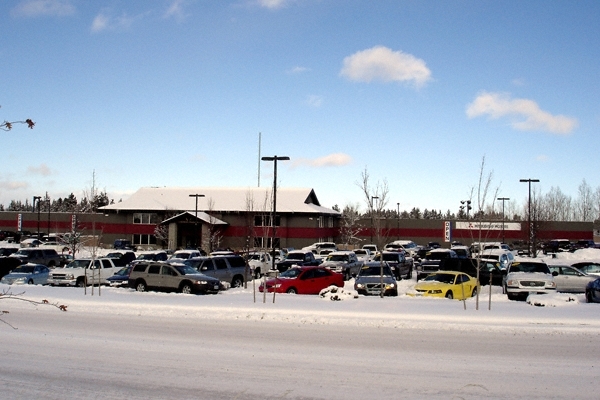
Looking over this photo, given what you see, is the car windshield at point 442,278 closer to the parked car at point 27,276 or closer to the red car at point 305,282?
the red car at point 305,282

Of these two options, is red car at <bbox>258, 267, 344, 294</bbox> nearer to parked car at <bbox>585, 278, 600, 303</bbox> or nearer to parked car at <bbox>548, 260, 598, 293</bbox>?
parked car at <bbox>548, 260, 598, 293</bbox>

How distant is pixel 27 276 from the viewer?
28.9 meters

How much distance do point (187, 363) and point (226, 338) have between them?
2634mm

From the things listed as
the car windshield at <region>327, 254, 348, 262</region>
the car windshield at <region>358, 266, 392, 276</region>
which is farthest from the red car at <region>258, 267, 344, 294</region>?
the car windshield at <region>327, 254, 348, 262</region>

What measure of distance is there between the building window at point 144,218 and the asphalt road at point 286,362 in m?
55.3

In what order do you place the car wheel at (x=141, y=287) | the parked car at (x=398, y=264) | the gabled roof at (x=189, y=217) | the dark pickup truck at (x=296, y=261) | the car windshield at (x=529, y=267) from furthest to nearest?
1. the gabled roof at (x=189, y=217)
2. the dark pickup truck at (x=296, y=261)
3. the parked car at (x=398, y=264)
4. the car wheel at (x=141, y=287)
5. the car windshield at (x=529, y=267)

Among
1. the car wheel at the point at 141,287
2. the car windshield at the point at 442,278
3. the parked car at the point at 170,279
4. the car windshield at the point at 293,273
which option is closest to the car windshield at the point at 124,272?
the parked car at the point at 170,279

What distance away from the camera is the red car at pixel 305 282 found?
24.7 metres

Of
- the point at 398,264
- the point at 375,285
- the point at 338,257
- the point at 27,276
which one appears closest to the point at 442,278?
the point at 375,285

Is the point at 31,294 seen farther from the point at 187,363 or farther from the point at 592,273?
the point at 592,273

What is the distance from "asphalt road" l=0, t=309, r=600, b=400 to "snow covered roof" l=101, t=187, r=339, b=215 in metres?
51.6

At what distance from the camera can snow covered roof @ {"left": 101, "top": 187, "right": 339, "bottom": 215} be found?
68500 mm

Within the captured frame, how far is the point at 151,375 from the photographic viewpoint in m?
10.3

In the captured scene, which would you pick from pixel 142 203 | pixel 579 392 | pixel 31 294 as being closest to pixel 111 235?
pixel 142 203
